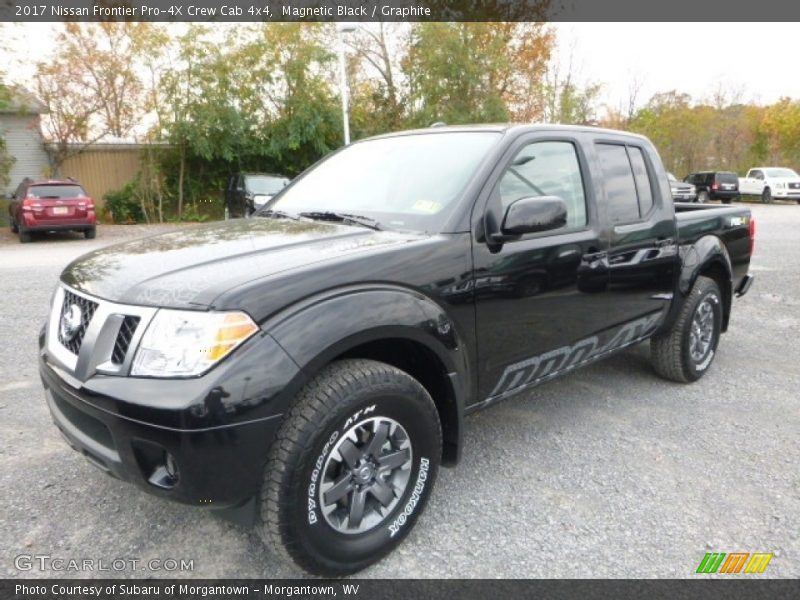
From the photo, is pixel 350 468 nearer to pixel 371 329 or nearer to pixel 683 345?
pixel 371 329

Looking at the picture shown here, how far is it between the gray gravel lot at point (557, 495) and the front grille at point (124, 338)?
37.2 inches

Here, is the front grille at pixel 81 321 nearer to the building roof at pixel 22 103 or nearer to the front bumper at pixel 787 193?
the building roof at pixel 22 103

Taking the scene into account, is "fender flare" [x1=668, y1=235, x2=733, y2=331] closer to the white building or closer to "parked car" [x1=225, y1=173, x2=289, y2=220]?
"parked car" [x1=225, y1=173, x2=289, y2=220]

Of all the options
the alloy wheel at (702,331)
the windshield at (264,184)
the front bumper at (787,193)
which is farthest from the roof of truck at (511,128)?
the front bumper at (787,193)

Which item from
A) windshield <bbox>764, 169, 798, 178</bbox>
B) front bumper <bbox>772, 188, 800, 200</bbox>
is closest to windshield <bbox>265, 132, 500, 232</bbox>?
front bumper <bbox>772, 188, 800, 200</bbox>

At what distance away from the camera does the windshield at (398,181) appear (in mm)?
2816

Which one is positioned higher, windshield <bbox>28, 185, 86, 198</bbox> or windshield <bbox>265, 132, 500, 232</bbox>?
windshield <bbox>28, 185, 86, 198</bbox>

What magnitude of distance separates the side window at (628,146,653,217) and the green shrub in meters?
19.5

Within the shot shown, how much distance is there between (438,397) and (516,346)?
52 cm

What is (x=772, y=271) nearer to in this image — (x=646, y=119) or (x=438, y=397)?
(x=438, y=397)

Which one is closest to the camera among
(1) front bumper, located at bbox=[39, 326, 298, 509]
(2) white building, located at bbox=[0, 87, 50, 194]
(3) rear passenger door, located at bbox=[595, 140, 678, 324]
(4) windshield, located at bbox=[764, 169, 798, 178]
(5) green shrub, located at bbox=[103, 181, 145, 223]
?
(1) front bumper, located at bbox=[39, 326, 298, 509]

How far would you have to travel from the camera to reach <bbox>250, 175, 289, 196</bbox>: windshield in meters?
16.4

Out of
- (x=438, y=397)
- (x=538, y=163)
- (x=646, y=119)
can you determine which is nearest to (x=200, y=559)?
(x=438, y=397)

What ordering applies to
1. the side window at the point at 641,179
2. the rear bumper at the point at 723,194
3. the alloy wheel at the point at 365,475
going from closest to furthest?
1. the alloy wheel at the point at 365,475
2. the side window at the point at 641,179
3. the rear bumper at the point at 723,194
